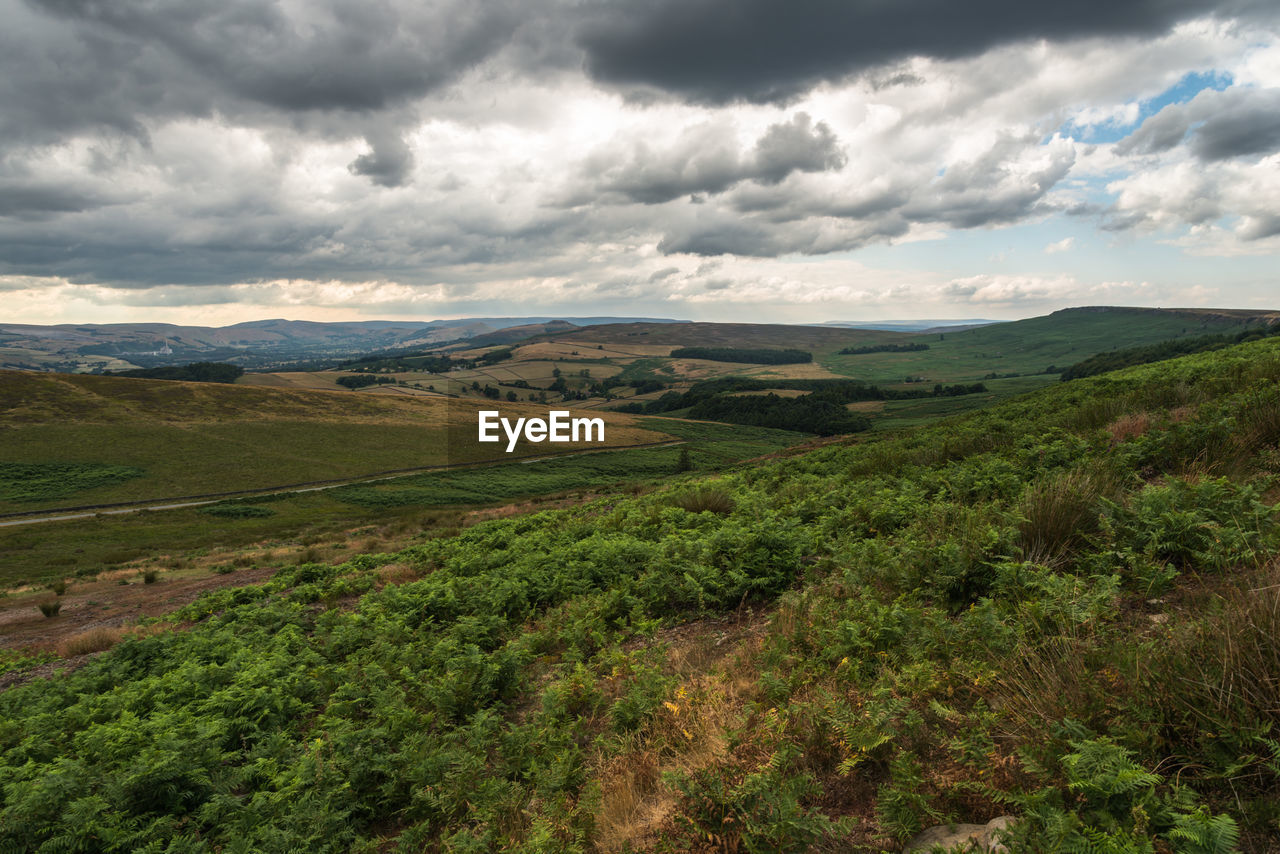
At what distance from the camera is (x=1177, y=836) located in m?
2.69

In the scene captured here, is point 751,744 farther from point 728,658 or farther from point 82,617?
point 82,617

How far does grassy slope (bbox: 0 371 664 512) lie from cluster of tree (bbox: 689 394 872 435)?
4009cm

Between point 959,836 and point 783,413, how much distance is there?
13932 centimetres

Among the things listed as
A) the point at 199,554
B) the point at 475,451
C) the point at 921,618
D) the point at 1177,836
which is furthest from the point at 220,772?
the point at 475,451

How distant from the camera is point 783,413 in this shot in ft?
454

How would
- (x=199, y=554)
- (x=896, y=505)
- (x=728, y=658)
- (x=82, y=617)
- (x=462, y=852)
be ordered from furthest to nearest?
(x=199, y=554) → (x=82, y=617) → (x=896, y=505) → (x=728, y=658) → (x=462, y=852)

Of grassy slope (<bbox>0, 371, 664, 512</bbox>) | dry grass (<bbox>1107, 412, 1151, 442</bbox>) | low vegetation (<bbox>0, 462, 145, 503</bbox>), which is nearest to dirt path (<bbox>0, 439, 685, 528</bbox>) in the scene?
grassy slope (<bbox>0, 371, 664, 512</bbox>)

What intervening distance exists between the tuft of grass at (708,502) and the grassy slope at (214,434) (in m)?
67.8

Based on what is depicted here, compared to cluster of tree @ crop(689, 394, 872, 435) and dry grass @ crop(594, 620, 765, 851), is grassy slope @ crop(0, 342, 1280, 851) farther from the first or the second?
cluster of tree @ crop(689, 394, 872, 435)

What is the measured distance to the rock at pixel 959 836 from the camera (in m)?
3.20

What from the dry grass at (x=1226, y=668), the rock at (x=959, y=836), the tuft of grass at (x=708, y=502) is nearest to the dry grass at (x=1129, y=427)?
the tuft of grass at (x=708, y=502)

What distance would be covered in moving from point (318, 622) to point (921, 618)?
1094cm

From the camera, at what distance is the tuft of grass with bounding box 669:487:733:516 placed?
1402 centimetres

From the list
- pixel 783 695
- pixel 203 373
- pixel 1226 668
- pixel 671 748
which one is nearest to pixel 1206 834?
pixel 1226 668
